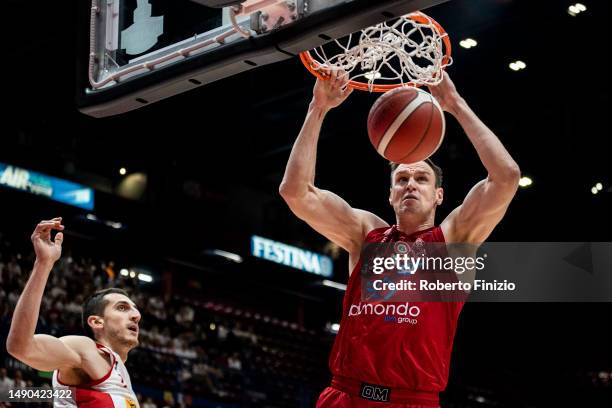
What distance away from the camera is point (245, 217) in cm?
2464

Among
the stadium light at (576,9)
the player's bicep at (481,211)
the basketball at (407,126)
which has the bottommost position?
the player's bicep at (481,211)

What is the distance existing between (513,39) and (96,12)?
986cm

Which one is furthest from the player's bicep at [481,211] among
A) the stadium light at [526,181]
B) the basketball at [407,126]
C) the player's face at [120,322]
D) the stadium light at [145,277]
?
the stadium light at [145,277]

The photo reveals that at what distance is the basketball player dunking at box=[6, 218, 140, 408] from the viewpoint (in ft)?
14.1

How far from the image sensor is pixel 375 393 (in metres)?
4.29

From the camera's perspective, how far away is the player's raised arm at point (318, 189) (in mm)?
4551

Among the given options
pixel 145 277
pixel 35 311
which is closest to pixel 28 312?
pixel 35 311

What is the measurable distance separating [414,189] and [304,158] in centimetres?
54

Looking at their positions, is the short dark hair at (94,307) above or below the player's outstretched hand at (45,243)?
below

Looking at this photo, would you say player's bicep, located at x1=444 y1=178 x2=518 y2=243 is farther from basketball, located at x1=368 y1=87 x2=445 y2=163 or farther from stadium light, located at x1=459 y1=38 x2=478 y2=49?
stadium light, located at x1=459 y1=38 x2=478 y2=49

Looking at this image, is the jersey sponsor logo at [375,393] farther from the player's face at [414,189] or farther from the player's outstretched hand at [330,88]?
the player's outstretched hand at [330,88]

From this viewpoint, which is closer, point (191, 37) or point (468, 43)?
point (191, 37)

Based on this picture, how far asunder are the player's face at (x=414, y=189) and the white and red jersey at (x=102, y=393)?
5.09ft

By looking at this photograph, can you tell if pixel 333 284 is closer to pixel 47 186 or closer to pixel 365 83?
pixel 47 186
